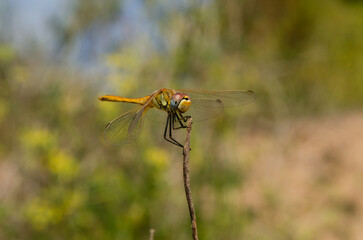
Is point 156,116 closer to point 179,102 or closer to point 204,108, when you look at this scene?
point 204,108

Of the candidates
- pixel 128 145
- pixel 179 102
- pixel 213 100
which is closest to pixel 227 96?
pixel 213 100

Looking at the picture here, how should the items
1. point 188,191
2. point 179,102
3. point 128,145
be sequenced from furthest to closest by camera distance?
point 128,145
point 179,102
point 188,191

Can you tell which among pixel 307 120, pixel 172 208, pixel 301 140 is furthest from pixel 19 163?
pixel 307 120

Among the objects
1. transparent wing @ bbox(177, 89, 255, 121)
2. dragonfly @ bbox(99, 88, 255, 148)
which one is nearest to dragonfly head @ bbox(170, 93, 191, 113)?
dragonfly @ bbox(99, 88, 255, 148)

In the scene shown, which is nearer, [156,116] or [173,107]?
[173,107]

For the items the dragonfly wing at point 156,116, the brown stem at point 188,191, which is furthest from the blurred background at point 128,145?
the brown stem at point 188,191

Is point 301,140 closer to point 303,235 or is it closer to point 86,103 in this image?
point 303,235

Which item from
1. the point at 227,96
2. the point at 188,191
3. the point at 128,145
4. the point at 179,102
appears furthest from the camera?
the point at 128,145

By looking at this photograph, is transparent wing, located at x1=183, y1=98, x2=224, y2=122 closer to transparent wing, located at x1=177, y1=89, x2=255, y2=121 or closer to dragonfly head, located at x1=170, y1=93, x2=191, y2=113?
transparent wing, located at x1=177, y1=89, x2=255, y2=121
